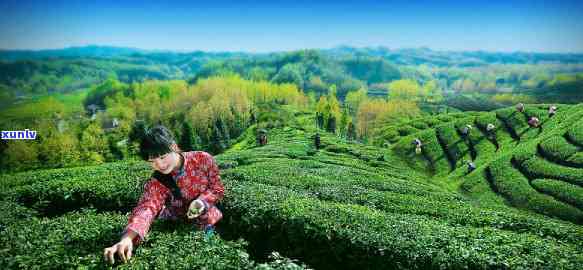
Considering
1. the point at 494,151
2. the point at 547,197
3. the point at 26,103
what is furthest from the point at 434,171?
the point at 26,103

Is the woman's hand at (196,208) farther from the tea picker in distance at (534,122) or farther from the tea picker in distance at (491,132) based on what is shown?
the tea picker in distance at (534,122)

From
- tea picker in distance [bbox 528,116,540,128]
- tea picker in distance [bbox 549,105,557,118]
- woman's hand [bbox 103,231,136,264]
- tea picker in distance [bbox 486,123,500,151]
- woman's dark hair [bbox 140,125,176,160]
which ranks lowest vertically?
tea picker in distance [bbox 486,123,500,151]

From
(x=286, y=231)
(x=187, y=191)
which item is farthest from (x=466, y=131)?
(x=187, y=191)

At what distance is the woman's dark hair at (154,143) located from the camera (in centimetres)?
558

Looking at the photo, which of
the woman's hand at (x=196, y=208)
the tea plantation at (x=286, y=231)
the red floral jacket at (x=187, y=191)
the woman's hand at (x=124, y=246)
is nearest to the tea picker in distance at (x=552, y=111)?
the tea plantation at (x=286, y=231)

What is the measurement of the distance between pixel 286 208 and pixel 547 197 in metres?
31.3

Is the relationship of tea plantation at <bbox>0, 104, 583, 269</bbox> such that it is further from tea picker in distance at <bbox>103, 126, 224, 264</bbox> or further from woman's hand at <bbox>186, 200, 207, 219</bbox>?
woman's hand at <bbox>186, 200, 207, 219</bbox>

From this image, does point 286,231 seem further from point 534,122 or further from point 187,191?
point 534,122

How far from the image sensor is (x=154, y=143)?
18.3ft

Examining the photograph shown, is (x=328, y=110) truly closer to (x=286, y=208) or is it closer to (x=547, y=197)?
(x=547, y=197)

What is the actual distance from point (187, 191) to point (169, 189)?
0.31 meters

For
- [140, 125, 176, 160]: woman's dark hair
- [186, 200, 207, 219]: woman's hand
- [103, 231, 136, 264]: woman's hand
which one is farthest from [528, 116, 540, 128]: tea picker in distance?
[103, 231, 136, 264]: woman's hand

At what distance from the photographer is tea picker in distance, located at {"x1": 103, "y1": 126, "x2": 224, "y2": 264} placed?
5527 millimetres

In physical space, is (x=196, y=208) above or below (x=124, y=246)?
above
